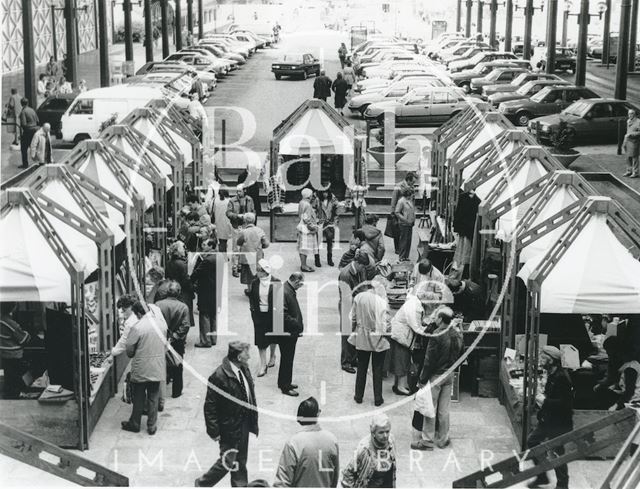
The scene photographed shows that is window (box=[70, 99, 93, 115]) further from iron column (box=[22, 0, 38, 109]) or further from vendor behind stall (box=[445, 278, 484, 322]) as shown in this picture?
vendor behind stall (box=[445, 278, 484, 322])

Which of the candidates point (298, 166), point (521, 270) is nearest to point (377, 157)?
point (298, 166)

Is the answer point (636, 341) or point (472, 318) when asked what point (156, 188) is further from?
point (636, 341)

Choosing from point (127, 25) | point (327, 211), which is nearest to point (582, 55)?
point (127, 25)

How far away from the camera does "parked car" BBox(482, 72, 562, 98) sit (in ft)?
134

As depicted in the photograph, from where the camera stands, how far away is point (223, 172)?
26469mm

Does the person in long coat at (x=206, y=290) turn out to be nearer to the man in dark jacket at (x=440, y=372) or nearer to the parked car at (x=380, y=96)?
the man in dark jacket at (x=440, y=372)

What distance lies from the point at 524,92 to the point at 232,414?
30.6m

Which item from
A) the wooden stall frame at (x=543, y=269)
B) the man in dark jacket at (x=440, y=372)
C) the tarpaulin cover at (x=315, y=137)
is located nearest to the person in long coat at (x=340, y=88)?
the tarpaulin cover at (x=315, y=137)

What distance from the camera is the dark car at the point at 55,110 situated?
3259 cm

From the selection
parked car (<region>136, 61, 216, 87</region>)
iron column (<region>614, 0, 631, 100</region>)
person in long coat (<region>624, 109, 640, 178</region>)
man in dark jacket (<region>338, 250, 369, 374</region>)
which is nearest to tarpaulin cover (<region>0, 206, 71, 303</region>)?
man in dark jacket (<region>338, 250, 369, 374</region>)

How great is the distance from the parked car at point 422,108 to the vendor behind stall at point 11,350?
22.7 m

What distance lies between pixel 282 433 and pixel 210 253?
10.6 ft

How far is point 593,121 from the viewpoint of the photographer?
1299 inches

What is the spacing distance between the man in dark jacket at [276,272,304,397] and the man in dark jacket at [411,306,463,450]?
195cm
